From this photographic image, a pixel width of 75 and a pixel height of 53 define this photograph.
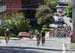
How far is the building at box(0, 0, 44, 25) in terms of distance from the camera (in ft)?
272

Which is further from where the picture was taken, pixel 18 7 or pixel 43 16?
pixel 18 7

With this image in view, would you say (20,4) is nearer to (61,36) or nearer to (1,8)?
(1,8)

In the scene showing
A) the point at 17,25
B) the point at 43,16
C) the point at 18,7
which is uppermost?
the point at 18,7

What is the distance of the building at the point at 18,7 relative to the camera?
8306 centimetres

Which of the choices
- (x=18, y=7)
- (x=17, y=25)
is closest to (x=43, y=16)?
(x=18, y=7)

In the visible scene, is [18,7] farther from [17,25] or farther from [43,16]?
[17,25]

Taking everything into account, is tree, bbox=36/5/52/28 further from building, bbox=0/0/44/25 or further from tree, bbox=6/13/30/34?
tree, bbox=6/13/30/34

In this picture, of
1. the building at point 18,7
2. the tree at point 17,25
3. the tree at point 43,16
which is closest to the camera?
the tree at point 17,25

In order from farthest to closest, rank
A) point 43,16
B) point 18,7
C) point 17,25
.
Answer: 1. point 18,7
2. point 43,16
3. point 17,25

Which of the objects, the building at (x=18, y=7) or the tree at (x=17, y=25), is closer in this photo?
the tree at (x=17, y=25)

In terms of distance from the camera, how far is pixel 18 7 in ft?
274

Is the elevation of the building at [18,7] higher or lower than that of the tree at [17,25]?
higher

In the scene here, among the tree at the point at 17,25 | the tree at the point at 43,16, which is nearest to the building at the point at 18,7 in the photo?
the tree at the point at 43,16

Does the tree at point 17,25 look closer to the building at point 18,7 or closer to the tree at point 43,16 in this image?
Result: the tree at point 43,16
